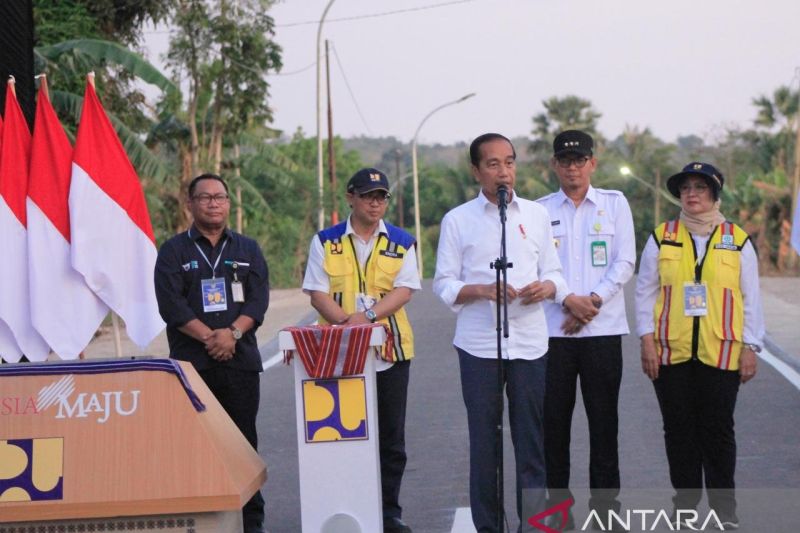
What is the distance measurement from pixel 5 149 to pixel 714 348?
549 cm

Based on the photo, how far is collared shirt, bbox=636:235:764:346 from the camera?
7242 millimetres

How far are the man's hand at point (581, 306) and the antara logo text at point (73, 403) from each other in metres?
2.53

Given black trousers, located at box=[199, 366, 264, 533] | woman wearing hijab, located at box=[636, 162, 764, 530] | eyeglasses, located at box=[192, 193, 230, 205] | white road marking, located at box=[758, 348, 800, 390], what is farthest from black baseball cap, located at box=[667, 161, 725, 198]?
white road marking, located at box=[758, 348, 800, 390]

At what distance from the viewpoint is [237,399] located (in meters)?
7.79

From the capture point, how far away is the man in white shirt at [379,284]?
767cm

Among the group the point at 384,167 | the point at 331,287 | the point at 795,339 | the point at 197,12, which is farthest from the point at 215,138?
the point at 384,167

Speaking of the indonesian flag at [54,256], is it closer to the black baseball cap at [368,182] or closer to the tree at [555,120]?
the black baseball cap at [368,182]

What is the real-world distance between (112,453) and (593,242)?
310 centimetres

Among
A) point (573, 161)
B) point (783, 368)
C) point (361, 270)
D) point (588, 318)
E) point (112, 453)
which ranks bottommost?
point (783, 368)

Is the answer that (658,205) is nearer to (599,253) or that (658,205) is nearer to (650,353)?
(599,253)

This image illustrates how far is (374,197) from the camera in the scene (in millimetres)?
7641

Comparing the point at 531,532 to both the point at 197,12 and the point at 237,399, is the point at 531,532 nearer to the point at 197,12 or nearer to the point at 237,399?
the point at 237,399

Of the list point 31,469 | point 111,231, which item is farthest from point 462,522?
point 111,231

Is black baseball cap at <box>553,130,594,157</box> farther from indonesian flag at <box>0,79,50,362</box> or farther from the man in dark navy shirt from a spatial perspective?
indonesian flag at <box>0,79,50,362</box>
